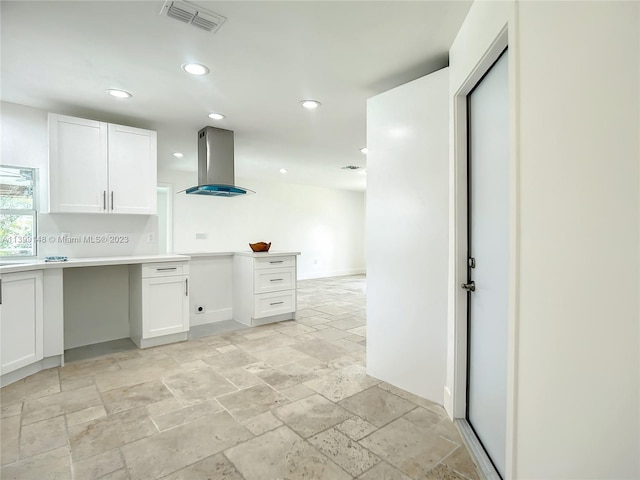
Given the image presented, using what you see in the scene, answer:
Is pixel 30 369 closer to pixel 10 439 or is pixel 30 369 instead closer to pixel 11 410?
pixel 11 410

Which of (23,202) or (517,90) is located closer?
(517,90)

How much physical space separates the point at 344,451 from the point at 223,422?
2.55ft

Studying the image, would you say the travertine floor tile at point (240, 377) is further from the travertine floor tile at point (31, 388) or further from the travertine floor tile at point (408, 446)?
the travertine floor tile at point (31, 388)

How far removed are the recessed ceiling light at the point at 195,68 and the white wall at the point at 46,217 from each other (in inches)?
68.4

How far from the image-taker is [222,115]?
361cm

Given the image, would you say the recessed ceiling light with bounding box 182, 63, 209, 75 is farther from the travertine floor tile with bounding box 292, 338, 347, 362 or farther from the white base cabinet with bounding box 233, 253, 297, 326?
the travertine floor tile with bounding box 292, 338, 347, 362

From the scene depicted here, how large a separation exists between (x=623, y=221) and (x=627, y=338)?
257mm

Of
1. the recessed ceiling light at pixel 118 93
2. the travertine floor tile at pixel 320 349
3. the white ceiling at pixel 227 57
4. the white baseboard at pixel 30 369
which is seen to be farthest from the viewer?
the travertine floor tile at pixel 320 349

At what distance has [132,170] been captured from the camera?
366 cm

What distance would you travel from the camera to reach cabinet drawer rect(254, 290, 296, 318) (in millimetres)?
4273

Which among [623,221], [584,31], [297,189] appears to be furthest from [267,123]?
[297,189]

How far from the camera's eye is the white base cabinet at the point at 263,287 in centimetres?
426

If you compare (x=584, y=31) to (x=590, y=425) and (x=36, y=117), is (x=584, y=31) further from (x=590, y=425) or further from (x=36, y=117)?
(x=36, y=117)

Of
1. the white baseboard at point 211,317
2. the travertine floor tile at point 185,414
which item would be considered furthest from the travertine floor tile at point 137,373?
the white baseboard at point 211,317
